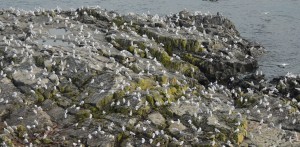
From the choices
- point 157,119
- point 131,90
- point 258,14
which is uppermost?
point 131,90

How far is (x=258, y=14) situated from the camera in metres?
57.2

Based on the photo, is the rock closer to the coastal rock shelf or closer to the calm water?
the coastal rock shelf

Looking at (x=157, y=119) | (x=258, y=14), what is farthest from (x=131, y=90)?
(x=258, y=14)

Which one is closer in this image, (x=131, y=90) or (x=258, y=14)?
(x=131, y=90)

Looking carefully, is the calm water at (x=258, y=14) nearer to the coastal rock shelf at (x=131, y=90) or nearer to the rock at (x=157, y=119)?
the coastal rock shelf at (x=131, y=90)

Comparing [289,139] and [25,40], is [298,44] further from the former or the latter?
[25,40]

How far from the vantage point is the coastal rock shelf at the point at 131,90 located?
2462 centimetres

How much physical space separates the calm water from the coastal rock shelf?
424 centimetres

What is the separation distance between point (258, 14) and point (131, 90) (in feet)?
110

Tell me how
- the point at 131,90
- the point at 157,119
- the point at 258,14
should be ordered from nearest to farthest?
the point at 157,119 < the point at 131,90 < the point at 258,14

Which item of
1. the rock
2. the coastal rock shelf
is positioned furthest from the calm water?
the rock

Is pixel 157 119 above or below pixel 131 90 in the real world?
below

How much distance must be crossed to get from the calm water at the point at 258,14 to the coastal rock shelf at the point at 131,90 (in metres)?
4.24

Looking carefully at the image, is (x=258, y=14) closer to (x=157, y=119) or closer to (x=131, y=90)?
(x=131, y=90)
